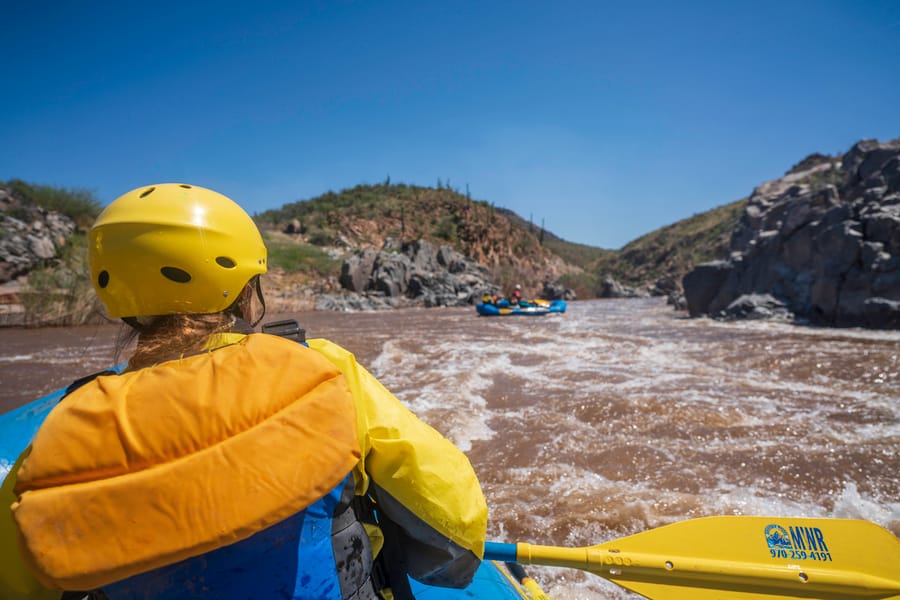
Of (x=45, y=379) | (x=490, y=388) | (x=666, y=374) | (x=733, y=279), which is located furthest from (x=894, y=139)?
(x=45, y=379)

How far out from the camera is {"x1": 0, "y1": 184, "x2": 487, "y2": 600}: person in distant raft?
0.67m

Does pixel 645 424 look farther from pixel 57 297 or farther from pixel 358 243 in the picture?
pixel 358 243

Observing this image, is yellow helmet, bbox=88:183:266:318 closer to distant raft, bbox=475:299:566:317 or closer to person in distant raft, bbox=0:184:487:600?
person in distant raft, bbox=0:184:487:600

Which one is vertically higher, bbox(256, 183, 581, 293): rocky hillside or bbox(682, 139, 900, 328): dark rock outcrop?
bbox(256, 183, 581, 293): rocky hillside

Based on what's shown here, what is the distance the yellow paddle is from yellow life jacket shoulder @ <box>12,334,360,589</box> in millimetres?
1110

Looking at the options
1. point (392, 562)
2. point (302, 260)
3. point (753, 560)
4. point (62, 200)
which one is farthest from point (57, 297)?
point (302, 260)

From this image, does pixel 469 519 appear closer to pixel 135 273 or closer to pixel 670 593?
pixel 135 273

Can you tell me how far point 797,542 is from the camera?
1754 mm

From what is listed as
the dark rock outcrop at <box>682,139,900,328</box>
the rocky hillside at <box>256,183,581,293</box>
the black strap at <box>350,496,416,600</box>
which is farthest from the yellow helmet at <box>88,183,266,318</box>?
the rocky hillside at <box>256,183,581,293</box>

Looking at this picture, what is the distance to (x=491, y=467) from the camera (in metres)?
3.22

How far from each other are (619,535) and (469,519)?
70.2 inches

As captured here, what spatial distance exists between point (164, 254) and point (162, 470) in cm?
46

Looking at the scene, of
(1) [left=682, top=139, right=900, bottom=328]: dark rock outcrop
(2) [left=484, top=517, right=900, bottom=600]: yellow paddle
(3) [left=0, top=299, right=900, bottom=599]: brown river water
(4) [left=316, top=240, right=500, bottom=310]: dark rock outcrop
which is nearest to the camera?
(2) [left=484, top=517, right=900, bottom=600]: yellow paddle

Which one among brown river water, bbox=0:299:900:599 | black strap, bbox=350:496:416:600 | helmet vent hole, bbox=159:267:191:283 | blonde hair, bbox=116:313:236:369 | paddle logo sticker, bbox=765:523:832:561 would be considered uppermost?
helmet vent hole, bbox=159:267:191:283
